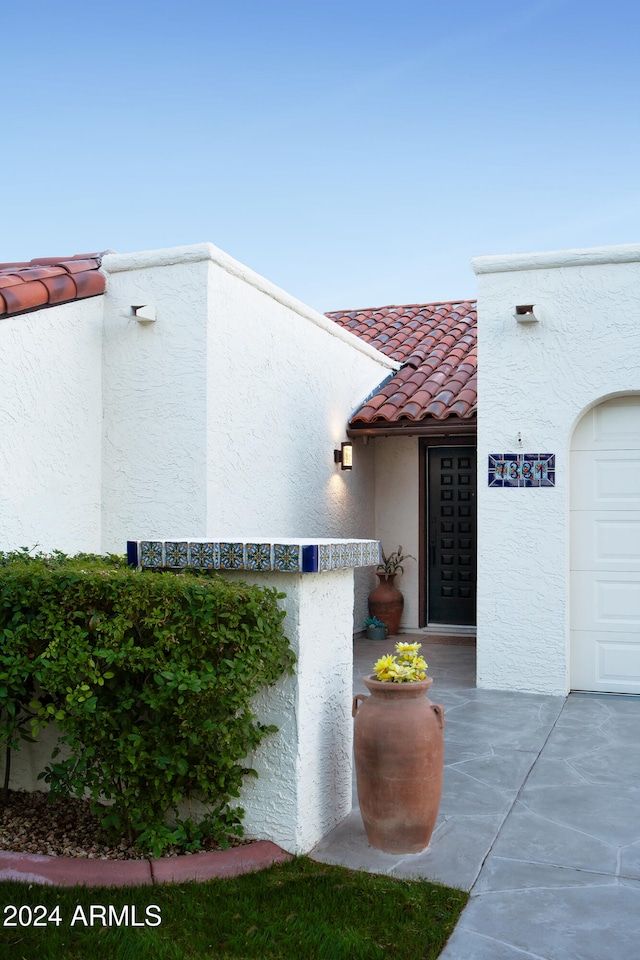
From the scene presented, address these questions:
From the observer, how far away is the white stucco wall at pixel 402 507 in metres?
11.7

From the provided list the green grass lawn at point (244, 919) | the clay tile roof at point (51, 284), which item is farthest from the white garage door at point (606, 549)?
the clay tile roof at point (51, 284)

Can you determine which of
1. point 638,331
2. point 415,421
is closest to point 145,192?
point 415,421

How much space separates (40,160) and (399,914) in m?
11.9

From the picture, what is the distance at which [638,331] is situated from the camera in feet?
24.8

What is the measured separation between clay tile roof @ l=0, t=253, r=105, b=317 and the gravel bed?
383 centimetres

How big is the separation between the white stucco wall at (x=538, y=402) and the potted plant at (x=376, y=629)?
3059 mm

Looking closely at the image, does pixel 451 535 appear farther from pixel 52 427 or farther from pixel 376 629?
pixel 52 427

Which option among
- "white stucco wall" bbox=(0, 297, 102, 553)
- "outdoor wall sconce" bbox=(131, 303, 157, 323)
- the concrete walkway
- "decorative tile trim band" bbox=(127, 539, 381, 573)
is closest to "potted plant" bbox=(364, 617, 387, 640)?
the concrete walkway

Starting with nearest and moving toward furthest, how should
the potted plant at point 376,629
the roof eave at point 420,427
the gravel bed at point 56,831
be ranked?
the gravel bed at point 56,831 → the roof eave at point 420,427 → the potted plant at point 376,629

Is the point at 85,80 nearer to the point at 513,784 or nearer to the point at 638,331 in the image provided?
the point at 638,331

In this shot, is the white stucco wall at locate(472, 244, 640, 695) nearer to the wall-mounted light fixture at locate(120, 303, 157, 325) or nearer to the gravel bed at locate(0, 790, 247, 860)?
the wall-mounted light fixture at locate(120, 303, 157, 325)

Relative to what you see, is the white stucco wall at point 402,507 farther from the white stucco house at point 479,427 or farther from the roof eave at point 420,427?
the white stucco house at point 479,427

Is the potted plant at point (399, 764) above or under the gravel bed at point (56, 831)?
above

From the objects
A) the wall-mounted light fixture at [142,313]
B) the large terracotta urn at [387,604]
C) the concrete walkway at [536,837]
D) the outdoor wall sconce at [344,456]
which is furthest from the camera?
the large terracotta urn at [387,604]
